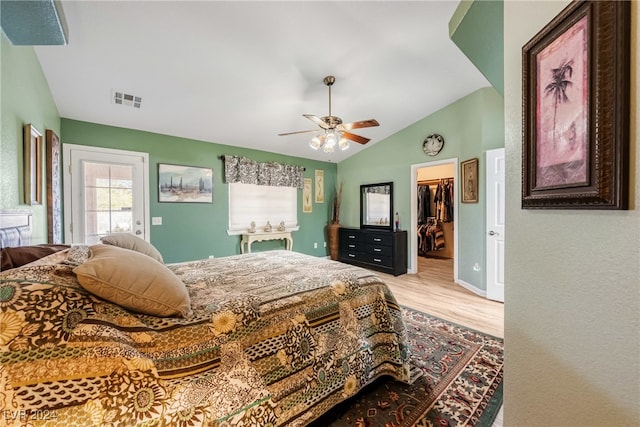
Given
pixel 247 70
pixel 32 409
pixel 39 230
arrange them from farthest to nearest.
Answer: pixel 247 70, pixel 39 230, pixel 32 409

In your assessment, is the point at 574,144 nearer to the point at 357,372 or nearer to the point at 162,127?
the point at 357,372

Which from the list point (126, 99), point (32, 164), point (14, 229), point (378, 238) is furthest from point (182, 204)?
point (378, 238)

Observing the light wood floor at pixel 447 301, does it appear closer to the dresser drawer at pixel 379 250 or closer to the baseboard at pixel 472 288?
the baseboard at pixel 472 288

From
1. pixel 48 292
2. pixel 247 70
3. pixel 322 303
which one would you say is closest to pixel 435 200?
pixel 247 70

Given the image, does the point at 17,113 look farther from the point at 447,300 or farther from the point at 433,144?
the point at 433,144

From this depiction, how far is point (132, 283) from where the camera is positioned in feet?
3.32

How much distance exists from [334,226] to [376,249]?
1.19m

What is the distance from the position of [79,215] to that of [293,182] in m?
3.35

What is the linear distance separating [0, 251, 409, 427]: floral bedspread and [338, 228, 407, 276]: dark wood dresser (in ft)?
9.25

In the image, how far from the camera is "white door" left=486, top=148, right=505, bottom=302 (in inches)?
127

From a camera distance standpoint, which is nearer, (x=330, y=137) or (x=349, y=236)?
(x=330, y=137)

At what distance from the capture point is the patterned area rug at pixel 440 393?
1484mm

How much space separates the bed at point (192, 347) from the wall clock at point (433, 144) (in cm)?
320

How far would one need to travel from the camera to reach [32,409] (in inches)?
27.1
